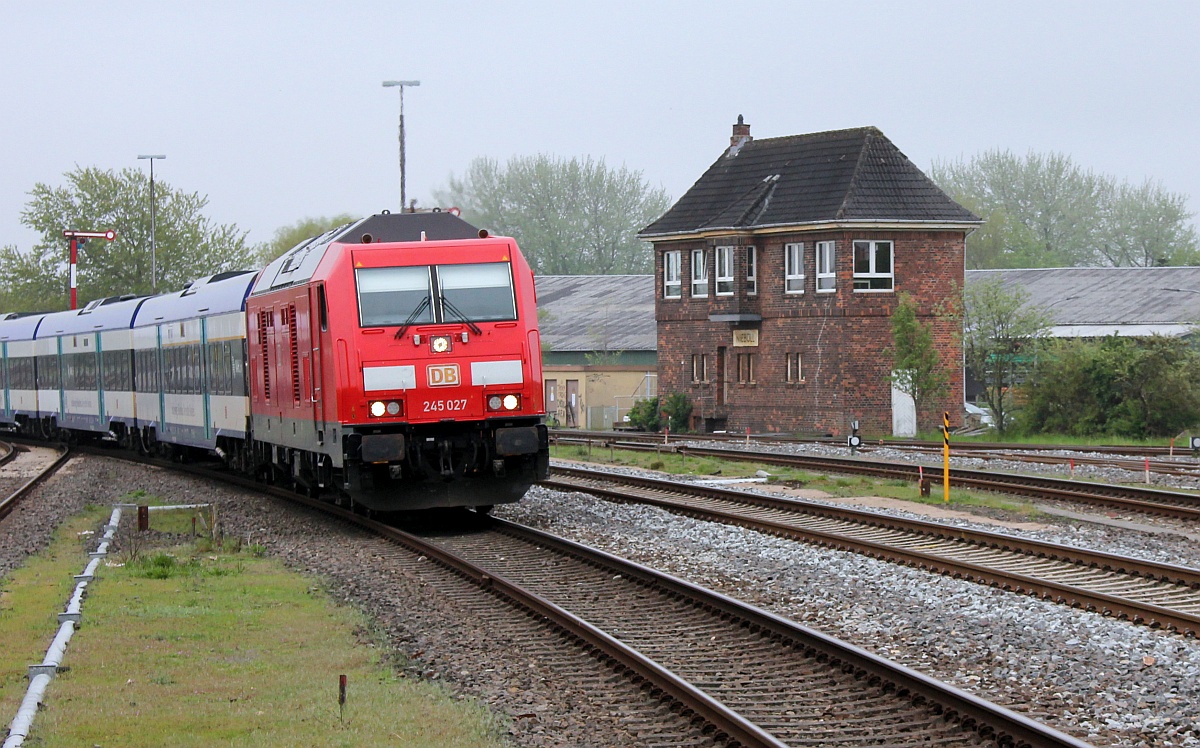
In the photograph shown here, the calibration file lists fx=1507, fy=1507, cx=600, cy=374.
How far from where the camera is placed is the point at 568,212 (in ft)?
303

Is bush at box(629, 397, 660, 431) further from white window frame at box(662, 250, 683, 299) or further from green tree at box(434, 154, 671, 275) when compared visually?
green tree at box(434, 154, 671, 275)

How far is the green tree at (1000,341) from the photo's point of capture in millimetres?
40906

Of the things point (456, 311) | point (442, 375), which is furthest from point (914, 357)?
point (442, 375)

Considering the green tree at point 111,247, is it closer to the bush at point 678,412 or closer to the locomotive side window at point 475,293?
the bush at point 678,412

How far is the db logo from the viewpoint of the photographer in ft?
53.9

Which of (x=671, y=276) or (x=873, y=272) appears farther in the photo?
(x=671, y=276)

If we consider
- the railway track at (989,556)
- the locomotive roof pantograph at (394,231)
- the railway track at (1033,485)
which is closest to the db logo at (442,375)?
the locomotive roof pantograph at (394,231)

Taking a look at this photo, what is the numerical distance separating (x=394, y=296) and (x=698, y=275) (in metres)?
32.9

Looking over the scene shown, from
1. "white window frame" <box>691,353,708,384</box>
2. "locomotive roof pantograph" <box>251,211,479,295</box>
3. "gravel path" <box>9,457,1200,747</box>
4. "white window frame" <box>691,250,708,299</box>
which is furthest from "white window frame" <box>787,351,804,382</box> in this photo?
"locomotive roof pantograph" <box>251,211,479,295</box>

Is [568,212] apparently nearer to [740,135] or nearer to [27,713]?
[740,135]

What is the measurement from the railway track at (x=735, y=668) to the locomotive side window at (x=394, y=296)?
11.2 feet

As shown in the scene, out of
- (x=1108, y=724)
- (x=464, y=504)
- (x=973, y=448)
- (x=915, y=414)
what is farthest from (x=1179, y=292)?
(x=1108, y=724)

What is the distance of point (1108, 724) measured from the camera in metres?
7.92

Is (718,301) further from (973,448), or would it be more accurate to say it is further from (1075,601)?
(1075,601)
